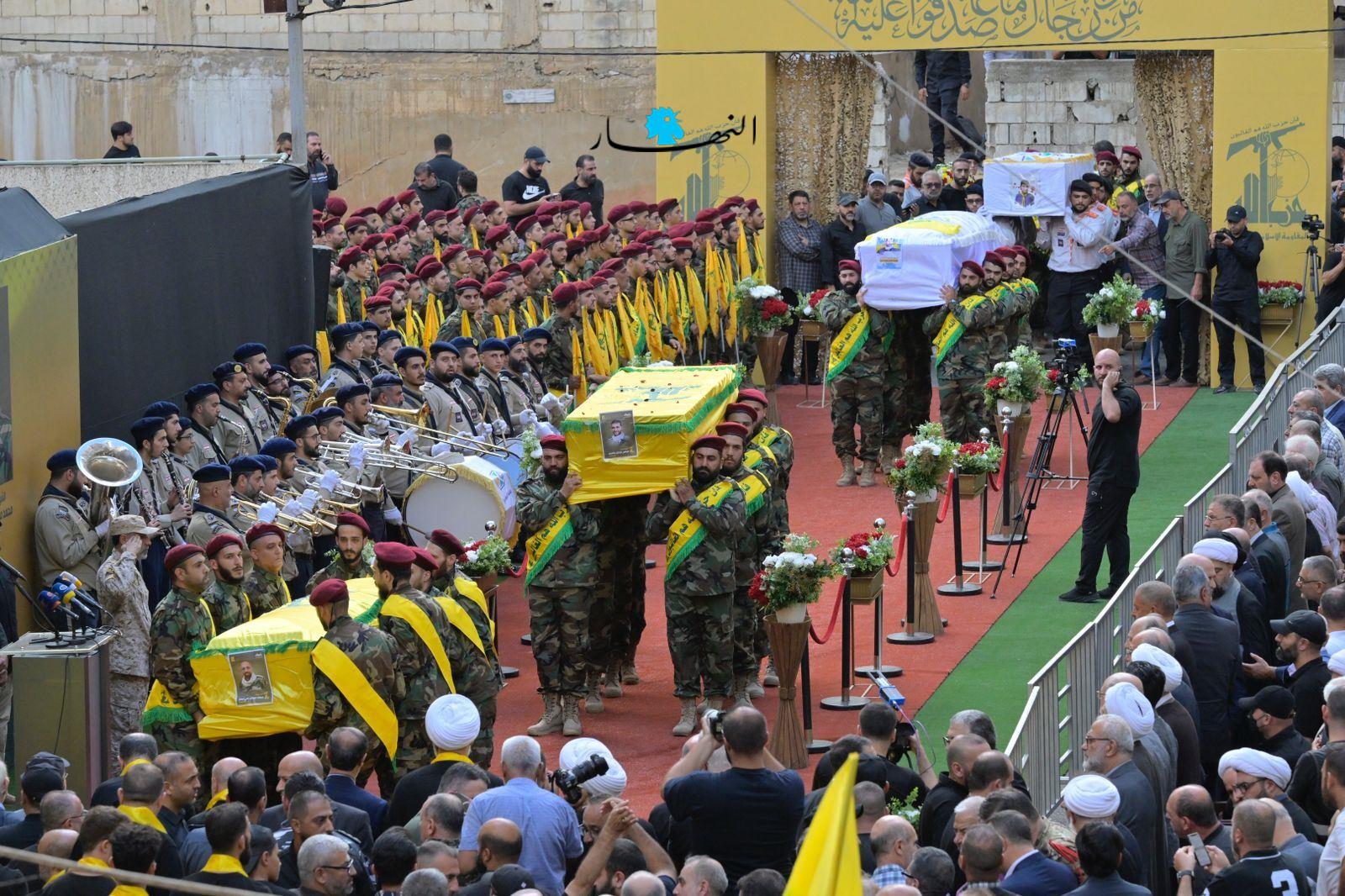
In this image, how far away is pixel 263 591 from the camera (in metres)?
11.7

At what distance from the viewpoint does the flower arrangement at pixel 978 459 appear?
49.4 feet

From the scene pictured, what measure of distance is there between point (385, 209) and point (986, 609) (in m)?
9.48

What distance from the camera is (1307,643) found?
10.4 m

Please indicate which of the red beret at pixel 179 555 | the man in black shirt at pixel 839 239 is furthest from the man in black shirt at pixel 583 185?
the red beret at pixel 179 555

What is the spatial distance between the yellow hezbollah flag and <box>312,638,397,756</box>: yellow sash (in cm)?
548

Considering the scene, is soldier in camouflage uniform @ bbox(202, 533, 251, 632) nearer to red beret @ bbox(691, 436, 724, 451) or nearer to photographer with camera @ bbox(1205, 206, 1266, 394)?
red beret @ bbox(691, 436, 724, 451)

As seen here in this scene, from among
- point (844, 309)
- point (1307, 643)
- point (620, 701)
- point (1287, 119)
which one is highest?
point (1287, 119)

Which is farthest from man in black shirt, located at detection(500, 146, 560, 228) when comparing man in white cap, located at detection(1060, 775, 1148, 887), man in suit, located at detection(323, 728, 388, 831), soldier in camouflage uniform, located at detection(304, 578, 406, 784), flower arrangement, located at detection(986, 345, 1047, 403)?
man in white cap, located at detection(1060, 775, 1148, 887)

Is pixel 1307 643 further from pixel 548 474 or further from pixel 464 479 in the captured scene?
pixel 464 479

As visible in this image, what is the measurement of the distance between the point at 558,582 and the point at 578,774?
14.3ft

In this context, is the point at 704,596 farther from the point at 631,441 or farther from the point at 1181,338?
the point at 1181,338

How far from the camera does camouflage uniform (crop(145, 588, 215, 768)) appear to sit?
35.4ft

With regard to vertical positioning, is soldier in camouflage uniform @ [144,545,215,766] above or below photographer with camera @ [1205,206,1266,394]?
below

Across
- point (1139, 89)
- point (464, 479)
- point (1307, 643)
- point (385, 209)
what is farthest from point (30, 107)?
point (1307, 643)
